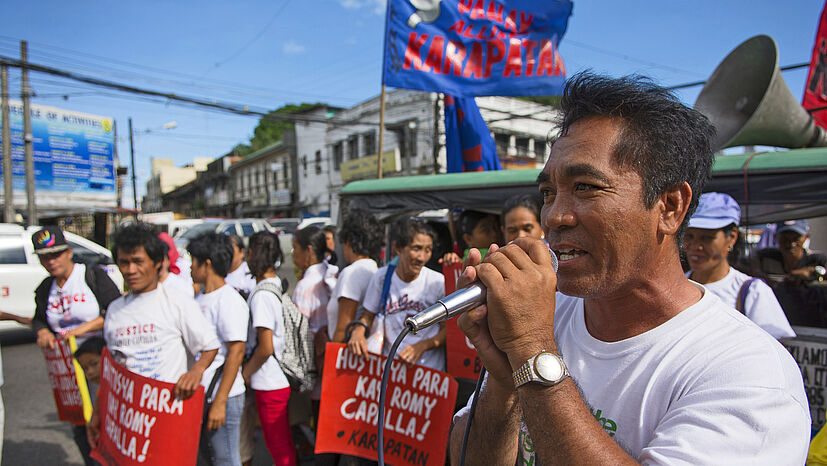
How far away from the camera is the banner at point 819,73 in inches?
214

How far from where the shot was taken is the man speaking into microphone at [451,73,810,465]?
857 mm

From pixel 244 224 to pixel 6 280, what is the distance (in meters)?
9.89

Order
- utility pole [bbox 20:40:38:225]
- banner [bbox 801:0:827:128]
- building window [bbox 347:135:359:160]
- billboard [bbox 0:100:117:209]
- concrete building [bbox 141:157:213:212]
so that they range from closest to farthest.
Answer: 1. banner [bbox 801:0:827:128]
2. utility pole [bbox 20:40:38:225]
3. billboard [bbox 0:100:117:209]
4. building window [bbox 347:135:359:160]
5. concrete building [bbox 141:157:213:212]


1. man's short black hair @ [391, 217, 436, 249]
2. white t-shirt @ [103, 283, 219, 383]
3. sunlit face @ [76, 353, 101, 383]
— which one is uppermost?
man's short black hair @ [391, 217, 436, 249]

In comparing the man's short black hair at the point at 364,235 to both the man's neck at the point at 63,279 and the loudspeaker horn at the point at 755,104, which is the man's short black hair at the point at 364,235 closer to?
the man's neck at the point at 63,279

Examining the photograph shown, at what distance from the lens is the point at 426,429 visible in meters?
2.80

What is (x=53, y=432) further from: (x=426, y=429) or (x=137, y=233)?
(x=426, y=429)

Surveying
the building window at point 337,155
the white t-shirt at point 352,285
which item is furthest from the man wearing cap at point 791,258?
the building window at point 337,155

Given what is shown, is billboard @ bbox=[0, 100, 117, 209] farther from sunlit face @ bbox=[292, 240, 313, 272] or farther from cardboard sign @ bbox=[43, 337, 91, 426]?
sunlit face @ bbox=[292, 240, 313, 272]

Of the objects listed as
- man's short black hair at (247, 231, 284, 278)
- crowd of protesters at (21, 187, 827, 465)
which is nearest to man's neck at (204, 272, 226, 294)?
crowd of protesters at (21, 187, 827, 465)

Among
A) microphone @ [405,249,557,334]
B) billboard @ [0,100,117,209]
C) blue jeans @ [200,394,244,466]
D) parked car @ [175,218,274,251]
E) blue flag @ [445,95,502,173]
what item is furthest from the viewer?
billboard @ [0,100,117,209]

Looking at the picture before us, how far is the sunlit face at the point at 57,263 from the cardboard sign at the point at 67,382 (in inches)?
25.1

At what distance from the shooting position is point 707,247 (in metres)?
2.67

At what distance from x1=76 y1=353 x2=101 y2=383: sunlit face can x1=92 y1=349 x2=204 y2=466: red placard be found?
58 cm
